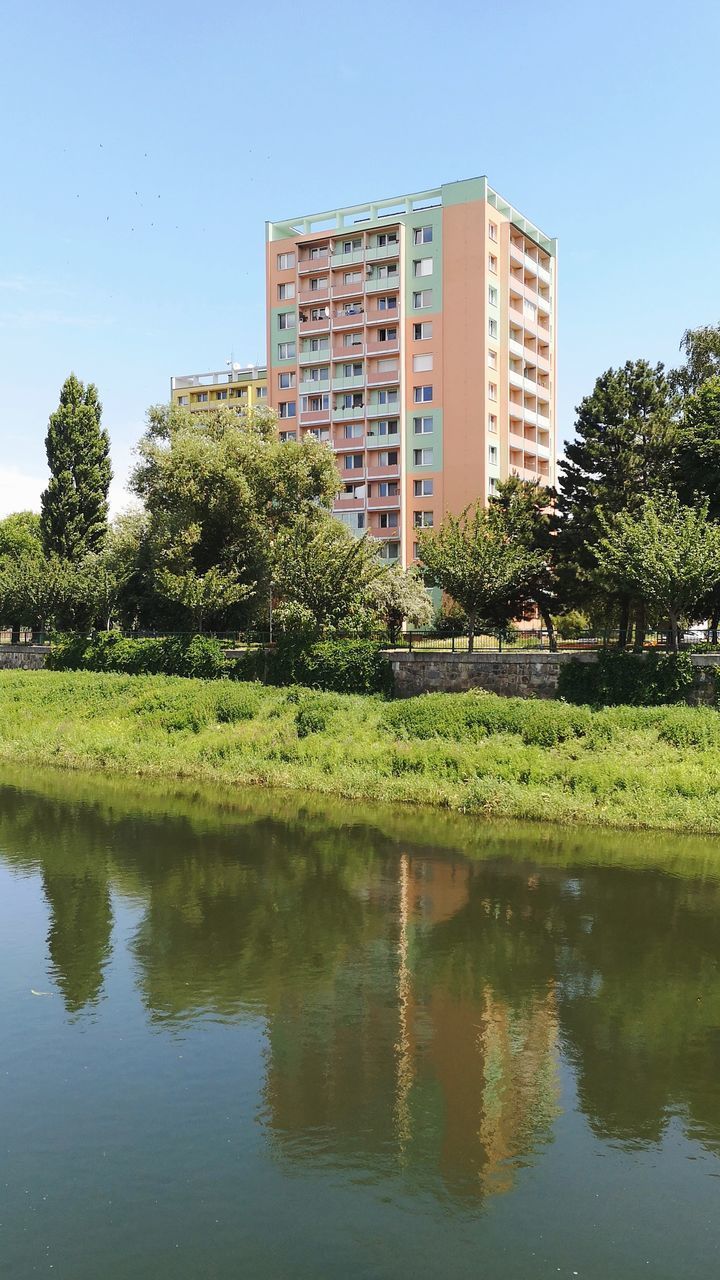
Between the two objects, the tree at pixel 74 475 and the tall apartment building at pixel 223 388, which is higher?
the tall apartment building at pixel 223 388

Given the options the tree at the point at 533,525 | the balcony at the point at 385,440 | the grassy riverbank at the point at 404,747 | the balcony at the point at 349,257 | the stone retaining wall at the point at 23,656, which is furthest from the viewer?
the balcony at the point at 349,257

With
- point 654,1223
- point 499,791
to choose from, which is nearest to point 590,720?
point 499,791

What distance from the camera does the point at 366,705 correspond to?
33125mm

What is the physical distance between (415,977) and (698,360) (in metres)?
39.4

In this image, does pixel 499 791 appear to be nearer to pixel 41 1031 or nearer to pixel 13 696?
pixel 41 1031

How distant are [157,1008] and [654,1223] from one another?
7.34 metres

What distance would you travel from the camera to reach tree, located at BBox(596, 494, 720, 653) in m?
28.9

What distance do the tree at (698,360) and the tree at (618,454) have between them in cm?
689

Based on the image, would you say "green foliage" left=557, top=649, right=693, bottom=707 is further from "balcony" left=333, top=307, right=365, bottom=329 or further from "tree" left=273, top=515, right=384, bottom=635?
"balcony" left=333, top=307, right=365, bottom=329

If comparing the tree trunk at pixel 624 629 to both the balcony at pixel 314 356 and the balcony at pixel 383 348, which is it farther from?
the balcony at pixel 314 356

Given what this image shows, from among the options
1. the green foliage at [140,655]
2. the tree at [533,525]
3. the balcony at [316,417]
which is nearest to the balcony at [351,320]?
the balcony at [316,417]

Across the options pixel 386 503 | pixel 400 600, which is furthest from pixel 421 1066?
pixel 386 503

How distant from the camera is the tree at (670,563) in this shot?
28859mm

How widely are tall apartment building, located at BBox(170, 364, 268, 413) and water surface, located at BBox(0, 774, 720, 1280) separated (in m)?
83.0
